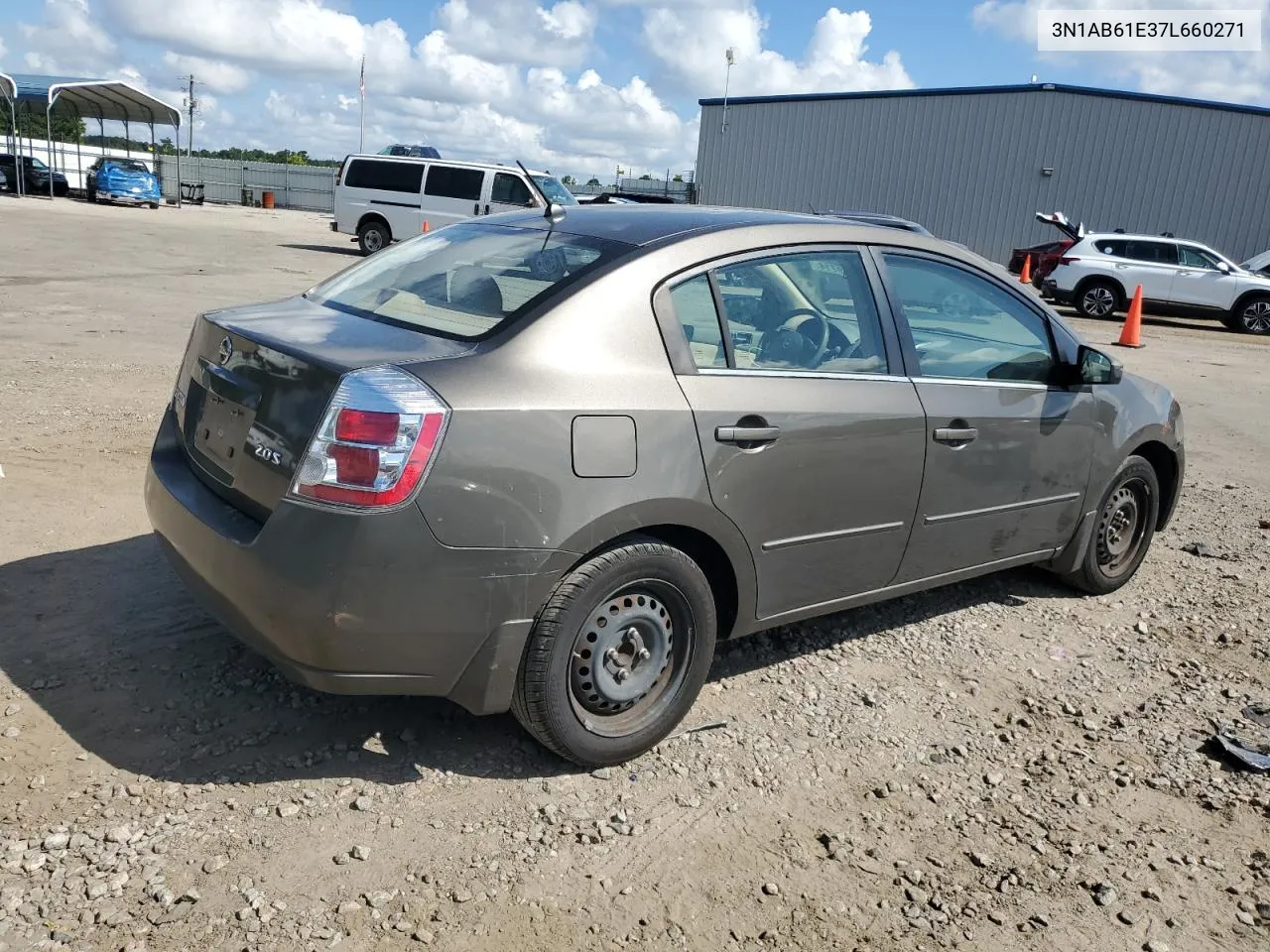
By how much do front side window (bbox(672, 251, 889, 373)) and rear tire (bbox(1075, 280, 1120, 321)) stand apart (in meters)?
18.5

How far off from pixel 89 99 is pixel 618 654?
45199 mm

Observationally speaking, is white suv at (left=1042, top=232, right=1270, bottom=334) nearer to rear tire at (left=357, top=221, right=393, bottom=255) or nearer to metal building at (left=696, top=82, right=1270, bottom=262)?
metal building at (left=696, top=82, right=1270, bottom=262)

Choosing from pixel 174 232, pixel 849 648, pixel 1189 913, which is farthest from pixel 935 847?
pixel 174 232

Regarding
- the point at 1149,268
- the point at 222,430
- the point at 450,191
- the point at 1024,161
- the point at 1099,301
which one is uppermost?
the point at 1024,161

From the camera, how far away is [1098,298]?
66.8 ft

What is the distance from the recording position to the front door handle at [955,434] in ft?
12.6

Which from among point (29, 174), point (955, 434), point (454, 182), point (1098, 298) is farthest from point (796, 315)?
point (29, 174)

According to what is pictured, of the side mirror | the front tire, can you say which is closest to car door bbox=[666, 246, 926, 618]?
the front tire

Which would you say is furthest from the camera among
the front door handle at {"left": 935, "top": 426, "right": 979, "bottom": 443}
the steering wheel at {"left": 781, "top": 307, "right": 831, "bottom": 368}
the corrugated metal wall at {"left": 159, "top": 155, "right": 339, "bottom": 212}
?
the corrugated metal wall at {"left": 159, "top": 155, "right": 339, "bottom": 212}

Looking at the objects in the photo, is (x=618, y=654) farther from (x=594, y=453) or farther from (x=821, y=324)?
(x=821, y=324)

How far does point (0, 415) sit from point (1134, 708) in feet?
21.1

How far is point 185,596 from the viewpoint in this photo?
4.16 m

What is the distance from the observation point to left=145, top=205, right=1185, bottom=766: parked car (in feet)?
9.04

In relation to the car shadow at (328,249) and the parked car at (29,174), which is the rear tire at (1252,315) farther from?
the parked car at (29,174)
